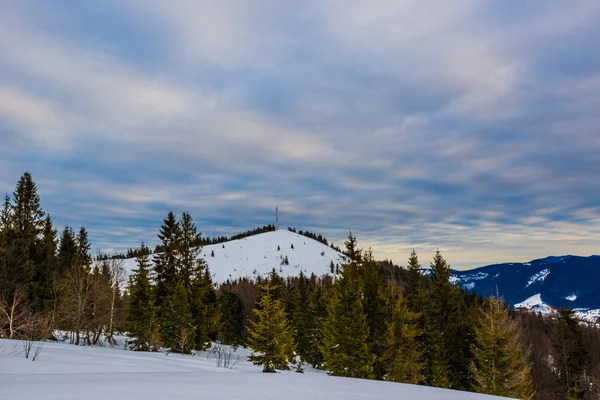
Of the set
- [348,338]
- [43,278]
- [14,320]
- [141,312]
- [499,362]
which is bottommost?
[499,362]

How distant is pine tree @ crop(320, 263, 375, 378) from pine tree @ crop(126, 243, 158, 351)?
59.3 ft

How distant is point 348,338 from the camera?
34531mm

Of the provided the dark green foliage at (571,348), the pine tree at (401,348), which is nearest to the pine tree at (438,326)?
the pine tree at (401,348)

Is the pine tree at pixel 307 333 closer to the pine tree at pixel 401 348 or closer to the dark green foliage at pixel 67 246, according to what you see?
the pine tree at pixel 401 348

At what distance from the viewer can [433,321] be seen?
40.2m

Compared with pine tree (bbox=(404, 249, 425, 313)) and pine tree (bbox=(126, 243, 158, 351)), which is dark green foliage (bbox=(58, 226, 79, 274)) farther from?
pine tree (bbox=(404, 249, 425, 313))

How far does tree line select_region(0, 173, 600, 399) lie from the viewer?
3152cm

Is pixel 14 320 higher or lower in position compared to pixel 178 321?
higher

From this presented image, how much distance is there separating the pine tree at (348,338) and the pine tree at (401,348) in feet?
6.92

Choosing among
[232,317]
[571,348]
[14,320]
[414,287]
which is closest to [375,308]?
[414,287]

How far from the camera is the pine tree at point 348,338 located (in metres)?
33.7

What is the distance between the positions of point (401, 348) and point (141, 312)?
2709 cm

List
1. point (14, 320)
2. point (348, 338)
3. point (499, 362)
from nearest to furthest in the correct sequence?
point (14, 320)
point (499, 362)
point (348, 338)

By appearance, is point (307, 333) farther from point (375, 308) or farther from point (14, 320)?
point (14, 320)
